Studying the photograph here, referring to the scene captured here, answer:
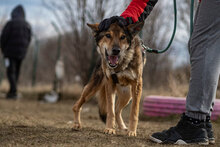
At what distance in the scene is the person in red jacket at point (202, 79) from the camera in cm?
253

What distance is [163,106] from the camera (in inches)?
224

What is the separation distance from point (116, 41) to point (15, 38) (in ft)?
21.5

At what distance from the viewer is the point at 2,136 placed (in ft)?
9.45

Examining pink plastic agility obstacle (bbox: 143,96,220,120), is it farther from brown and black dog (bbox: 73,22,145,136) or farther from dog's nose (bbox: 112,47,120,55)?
dog's nose (bbox: 112,47,120,55)

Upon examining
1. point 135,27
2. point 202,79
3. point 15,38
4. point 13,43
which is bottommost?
point 202,79

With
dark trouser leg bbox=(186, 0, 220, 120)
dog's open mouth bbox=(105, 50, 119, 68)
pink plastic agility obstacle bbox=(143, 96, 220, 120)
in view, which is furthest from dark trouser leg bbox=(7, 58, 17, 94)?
dark trouser leg bbox=(186, 0, 220, 120)

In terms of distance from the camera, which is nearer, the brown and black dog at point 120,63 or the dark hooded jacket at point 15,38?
the brown and black dog at point 120,63

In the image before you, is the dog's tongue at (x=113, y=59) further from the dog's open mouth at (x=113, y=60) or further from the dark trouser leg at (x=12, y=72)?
the dark trouser leg at (x=12, y=72)

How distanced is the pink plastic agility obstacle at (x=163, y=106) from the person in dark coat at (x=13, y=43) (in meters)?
4.93

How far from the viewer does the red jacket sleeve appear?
3279 millimetres

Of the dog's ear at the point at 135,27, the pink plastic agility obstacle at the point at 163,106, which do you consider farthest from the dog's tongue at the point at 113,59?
the pink plastic agility obstacle at the point at 163,106

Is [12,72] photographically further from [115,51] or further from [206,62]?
[206,62]

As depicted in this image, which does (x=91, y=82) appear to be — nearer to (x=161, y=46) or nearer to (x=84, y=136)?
(x=84, y=136)

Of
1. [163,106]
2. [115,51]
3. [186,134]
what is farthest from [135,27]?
[163,106]
